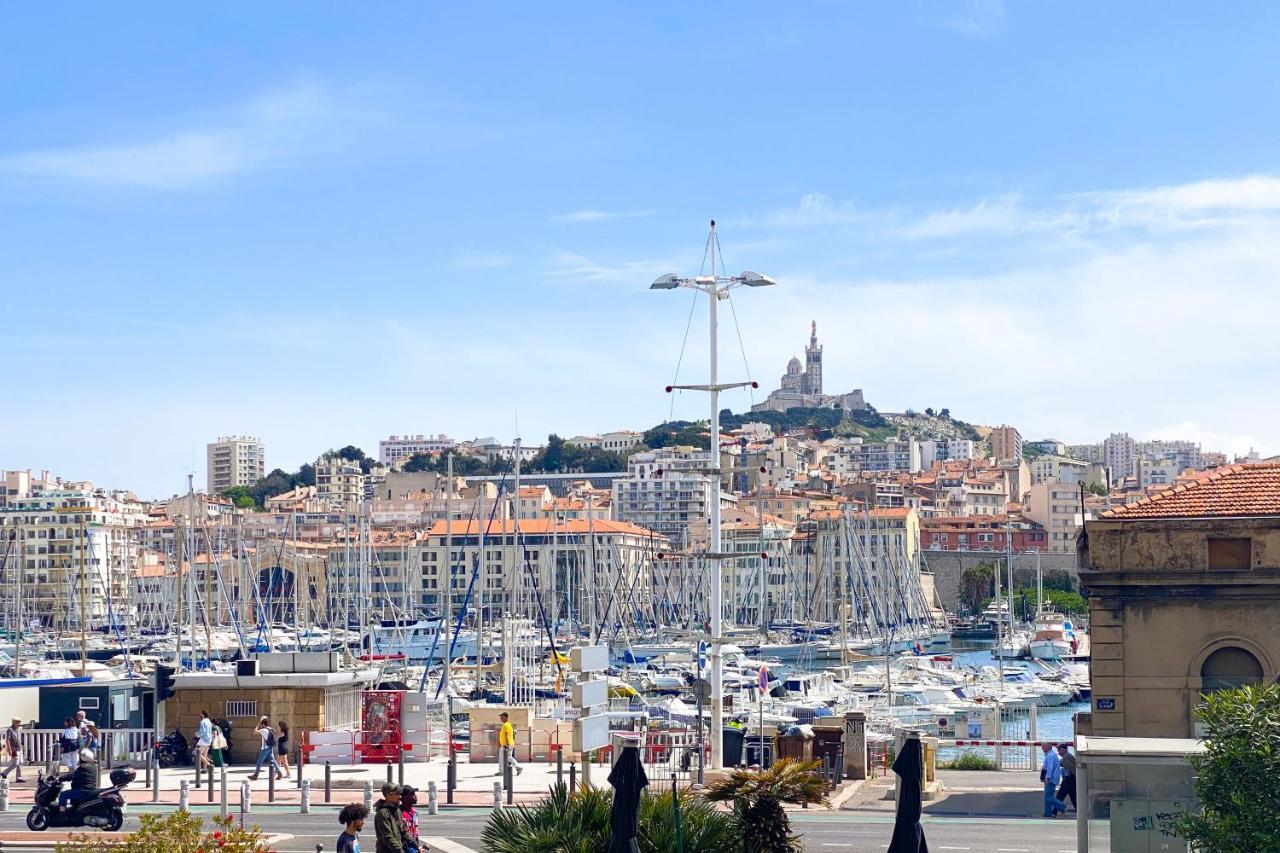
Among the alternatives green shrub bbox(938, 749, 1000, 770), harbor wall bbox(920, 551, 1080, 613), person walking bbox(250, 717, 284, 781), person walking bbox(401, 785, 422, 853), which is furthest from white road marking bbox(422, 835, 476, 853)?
harbor wall bbox(920, 551, 1080, 613)

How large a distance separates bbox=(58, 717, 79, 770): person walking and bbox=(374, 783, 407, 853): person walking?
1055 centimetres

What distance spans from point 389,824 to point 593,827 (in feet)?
5.95

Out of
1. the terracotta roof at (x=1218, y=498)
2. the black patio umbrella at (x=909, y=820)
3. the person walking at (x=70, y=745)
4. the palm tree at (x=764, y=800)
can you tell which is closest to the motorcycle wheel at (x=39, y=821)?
the person walking at (x=70, y=745)

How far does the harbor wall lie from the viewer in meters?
183

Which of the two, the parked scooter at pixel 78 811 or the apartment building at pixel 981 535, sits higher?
the apartment building at pixel 981 535

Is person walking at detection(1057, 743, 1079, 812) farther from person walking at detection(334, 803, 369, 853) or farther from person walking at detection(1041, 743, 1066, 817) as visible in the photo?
person walking at detection(334, 803, 369, 853)

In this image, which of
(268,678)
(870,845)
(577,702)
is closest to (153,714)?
(268,678)

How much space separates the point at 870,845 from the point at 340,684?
12899mm

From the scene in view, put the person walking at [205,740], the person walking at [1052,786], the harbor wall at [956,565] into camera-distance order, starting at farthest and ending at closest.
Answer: the harbor wall at [956,565] < the person walking at [205,740] < the person walking at [1052,786]

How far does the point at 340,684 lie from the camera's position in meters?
31.4

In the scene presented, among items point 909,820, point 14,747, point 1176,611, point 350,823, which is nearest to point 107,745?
point 14,747

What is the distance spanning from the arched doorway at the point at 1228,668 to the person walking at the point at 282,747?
14.4 metres

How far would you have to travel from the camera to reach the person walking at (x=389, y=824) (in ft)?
48.9

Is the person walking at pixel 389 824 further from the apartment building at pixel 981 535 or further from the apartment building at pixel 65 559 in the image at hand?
the apartment building at pixel 981 535
